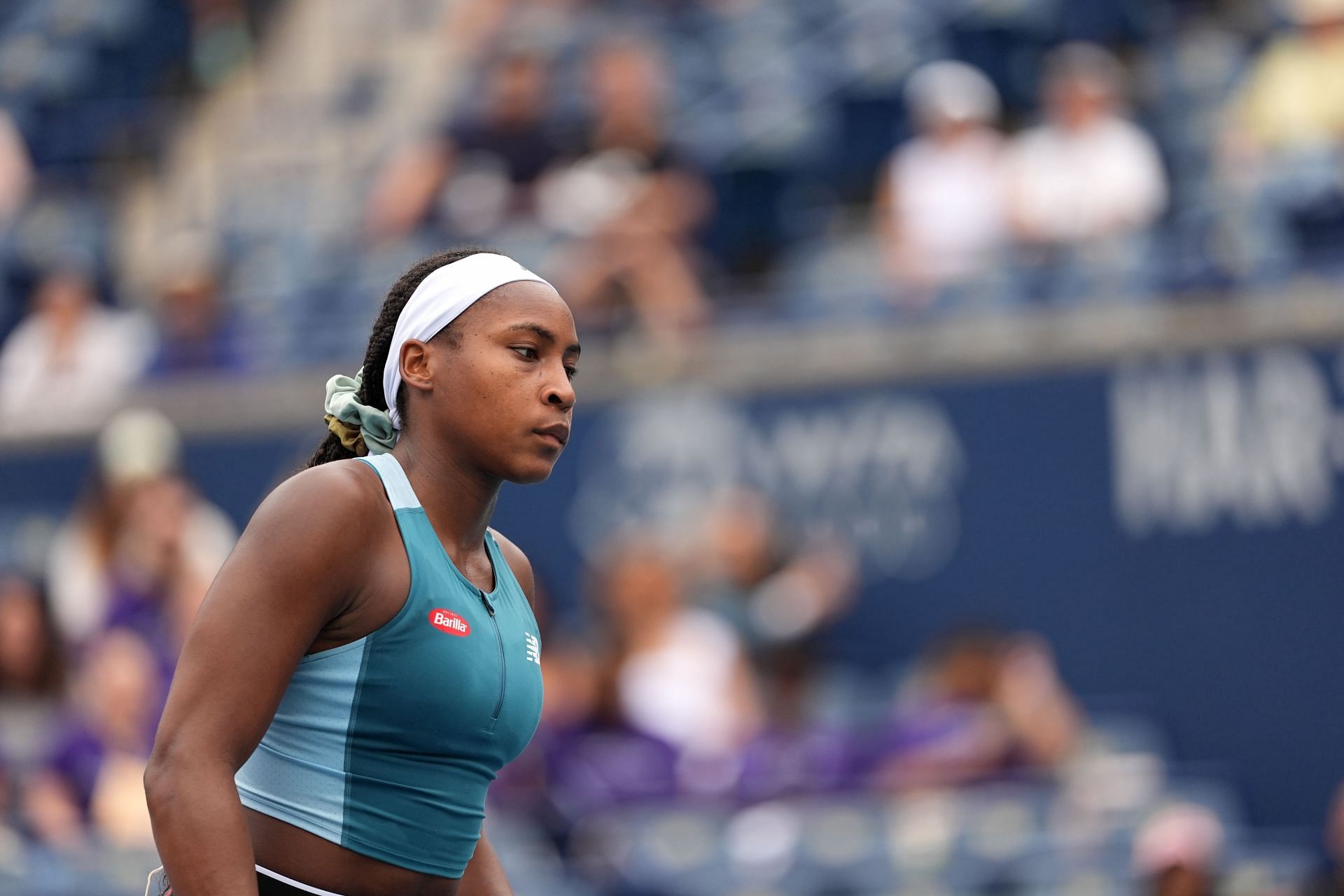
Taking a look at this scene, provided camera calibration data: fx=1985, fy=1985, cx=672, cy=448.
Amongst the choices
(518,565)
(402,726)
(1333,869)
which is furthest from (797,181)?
(402,726)

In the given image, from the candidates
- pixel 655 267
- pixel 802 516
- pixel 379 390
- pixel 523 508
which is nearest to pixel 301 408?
pixel 523 508

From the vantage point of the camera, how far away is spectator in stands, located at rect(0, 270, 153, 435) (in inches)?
433

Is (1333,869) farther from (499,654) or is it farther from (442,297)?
(442,297)

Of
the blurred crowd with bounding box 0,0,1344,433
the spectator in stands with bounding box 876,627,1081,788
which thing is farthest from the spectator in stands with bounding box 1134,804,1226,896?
the blurred crowd with bounding box 0,0,1344,433

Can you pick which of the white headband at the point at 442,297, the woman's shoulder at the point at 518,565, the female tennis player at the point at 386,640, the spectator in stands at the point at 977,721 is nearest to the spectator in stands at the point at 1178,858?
the spectator in stands at the point at 977,721

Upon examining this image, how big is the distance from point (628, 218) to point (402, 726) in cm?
714

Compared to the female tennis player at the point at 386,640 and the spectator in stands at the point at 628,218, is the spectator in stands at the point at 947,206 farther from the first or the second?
the female tennis player at the point at 386,640

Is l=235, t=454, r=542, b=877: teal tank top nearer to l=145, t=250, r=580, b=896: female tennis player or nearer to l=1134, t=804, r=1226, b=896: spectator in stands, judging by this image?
l=145, t=250, r=580, b=896: female tennis player

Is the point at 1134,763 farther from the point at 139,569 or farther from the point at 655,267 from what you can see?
the point at 139,569

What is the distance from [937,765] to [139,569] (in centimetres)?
358

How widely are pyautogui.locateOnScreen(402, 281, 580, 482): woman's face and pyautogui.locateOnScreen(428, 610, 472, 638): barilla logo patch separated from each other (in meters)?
0.21

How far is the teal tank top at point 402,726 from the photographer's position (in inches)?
107

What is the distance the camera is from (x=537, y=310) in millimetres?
2902

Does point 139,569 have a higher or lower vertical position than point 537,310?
higher
